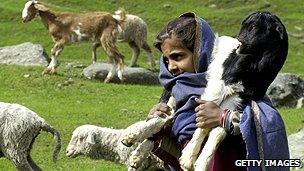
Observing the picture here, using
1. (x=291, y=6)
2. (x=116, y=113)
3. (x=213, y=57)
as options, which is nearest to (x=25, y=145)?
(x=213, y=57)

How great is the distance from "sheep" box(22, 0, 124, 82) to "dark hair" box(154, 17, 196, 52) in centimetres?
1472

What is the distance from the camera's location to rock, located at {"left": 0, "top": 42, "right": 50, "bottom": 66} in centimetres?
2050

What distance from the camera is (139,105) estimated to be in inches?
638

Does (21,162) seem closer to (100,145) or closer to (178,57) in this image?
(100,145)

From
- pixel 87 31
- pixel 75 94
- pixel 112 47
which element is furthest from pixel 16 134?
pixel 87 31

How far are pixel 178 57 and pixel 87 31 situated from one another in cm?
1550

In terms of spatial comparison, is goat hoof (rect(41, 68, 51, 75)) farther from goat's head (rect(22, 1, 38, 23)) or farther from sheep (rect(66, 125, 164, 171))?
sheep (rect(66, 125, 164, 171))

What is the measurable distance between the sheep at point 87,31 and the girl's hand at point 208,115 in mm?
15094

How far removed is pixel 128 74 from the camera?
1934 cm

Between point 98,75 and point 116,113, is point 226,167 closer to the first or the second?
point 116,113

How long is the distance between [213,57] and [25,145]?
5324 mm

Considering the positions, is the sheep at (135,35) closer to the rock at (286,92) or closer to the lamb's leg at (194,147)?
the rock at (286,92)

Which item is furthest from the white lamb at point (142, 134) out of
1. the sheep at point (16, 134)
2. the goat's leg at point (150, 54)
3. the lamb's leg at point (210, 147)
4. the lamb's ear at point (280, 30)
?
the goat's leg at point (150, 54)

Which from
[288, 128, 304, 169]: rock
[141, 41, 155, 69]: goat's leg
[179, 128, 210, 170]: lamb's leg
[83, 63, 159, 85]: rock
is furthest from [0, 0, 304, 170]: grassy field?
[179, 128, 210, 170]: lamb's leg
